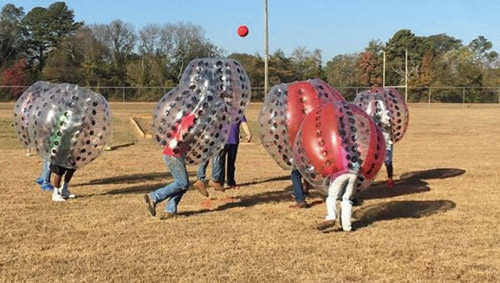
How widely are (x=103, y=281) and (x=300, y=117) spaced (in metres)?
3.86

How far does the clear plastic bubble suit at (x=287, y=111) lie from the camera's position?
812 cm

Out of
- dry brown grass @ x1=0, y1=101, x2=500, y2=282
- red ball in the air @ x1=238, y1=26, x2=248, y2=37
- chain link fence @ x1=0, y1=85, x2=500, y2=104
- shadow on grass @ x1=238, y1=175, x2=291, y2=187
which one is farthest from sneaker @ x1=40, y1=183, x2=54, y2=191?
chain link fence @ x1=0, y1=85, x2=500, y2=104

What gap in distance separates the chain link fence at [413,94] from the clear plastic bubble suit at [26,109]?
41.9 m

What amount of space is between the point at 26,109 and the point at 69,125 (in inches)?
52.6

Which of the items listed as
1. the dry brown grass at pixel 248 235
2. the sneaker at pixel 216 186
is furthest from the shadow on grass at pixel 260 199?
the sneaker at pixel 216 186

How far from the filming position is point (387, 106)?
972cm

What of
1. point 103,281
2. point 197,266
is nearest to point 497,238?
point 197,266

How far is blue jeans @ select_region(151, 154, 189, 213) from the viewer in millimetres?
7336

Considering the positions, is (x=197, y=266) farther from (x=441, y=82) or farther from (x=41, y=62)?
(x=41, y=62)

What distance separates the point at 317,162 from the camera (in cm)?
684

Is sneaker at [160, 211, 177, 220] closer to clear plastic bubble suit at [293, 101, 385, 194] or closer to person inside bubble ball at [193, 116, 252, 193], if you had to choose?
clear plastic bubble suit at [293, 101, 385, 194]

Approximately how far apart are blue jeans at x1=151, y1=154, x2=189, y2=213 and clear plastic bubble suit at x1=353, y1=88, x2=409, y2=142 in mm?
3673

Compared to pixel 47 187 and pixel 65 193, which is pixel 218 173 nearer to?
pixel 65 193

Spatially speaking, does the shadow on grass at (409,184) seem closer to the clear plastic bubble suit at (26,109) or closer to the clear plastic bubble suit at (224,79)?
the clear plastic bubble suit at (224,79)
